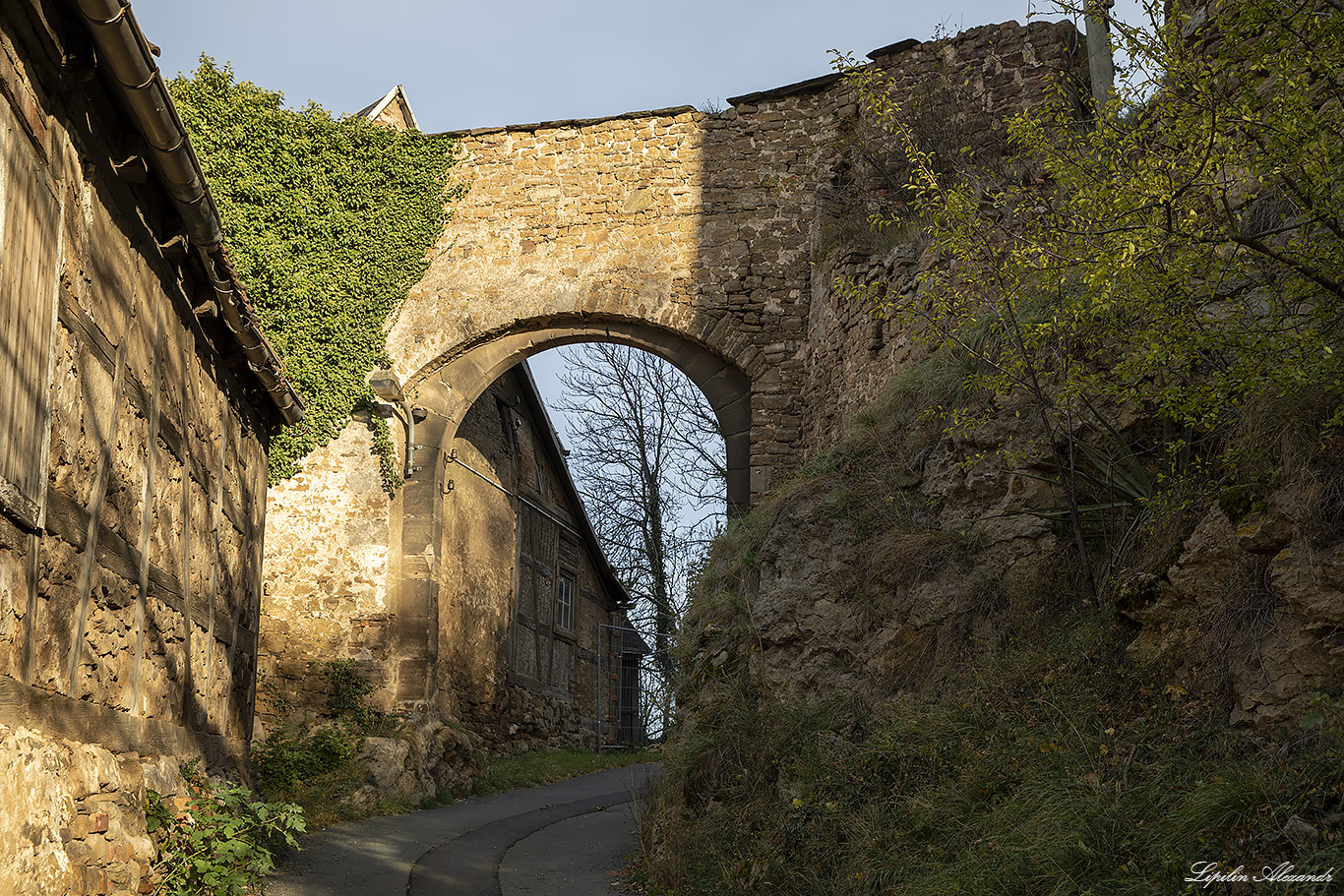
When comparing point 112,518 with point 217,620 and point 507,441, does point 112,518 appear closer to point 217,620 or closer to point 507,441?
point 217,620

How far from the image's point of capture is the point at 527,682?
49.9ft

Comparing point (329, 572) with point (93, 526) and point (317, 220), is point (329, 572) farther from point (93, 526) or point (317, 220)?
point (93, 526)

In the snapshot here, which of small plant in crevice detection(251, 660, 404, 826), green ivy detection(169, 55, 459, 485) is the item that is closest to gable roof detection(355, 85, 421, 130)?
green ivy detection(169, 55, 459, 485)

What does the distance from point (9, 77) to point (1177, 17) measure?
415cm

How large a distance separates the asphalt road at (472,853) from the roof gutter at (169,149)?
3.26 meters

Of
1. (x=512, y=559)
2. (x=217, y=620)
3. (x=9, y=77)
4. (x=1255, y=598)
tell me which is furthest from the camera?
(x=512, y=559)

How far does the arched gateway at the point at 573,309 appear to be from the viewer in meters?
11.1

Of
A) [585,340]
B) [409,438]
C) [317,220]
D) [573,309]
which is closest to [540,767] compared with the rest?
[409,438]

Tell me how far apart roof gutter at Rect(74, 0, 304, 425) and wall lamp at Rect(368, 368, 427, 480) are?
4700mm

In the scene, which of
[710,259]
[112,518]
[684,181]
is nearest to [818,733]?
[112,518]

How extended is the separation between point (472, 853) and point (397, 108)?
9889 mm

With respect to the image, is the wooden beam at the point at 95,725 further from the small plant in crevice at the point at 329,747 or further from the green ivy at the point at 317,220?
the green ivy at the point at 317,220

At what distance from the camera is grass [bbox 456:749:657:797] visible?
1151cm

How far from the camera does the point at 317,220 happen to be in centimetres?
1142
